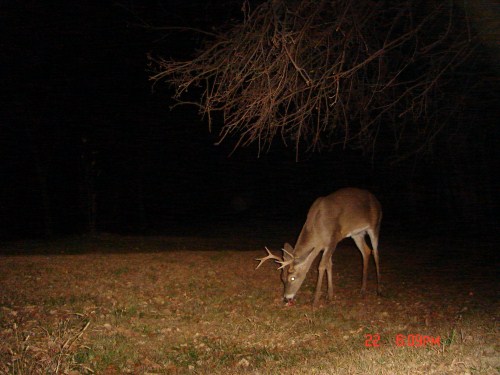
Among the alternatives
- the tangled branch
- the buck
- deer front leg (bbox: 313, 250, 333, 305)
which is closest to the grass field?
deer front leg (bbox: 313, 250, 333, 305)

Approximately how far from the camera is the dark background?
71.8ft

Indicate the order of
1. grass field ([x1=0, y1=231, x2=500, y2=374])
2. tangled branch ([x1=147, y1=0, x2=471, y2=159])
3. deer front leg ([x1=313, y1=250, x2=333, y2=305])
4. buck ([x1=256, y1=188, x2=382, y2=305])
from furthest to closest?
buck ([x1=256, y1=188, x2=382, y2=305]), deer front leg ([x1=313, y1=250, x2=333, y2=305]), tangled branch ([x1=147, y1=0, x2=471, y2=159]), grass field ([x1=0, y1=231, x2=500, y2=374])


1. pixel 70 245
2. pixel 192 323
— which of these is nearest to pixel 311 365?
pixel 192 323

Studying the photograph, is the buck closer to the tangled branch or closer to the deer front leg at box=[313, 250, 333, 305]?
the deer front leg at box=[313, 250, 333, 305]

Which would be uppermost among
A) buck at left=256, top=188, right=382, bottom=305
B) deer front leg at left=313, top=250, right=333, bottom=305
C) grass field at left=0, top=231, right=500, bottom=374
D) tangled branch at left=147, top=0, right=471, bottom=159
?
tangled branch at left=147, top=0, right=471, bottom=159

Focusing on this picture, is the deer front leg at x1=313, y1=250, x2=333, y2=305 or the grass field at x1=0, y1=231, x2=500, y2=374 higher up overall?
the deer front leg at x1=313, y1=250, x2=333, y2=305

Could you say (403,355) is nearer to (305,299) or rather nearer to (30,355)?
(30,355)

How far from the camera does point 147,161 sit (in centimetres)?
3656
